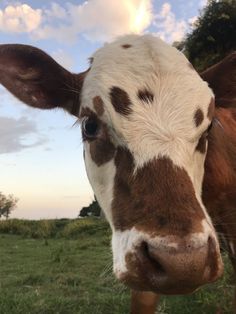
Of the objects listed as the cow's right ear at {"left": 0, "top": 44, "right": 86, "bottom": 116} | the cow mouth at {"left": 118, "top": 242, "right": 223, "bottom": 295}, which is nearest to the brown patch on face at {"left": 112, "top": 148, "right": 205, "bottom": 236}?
the cow mouth at {"left": 118, "top": 242, "right": 223, "bottom": 295}

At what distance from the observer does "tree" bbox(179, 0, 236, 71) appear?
10953mm

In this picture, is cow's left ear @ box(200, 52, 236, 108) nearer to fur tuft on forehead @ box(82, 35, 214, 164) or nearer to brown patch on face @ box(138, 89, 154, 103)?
fur tuft on forehead @ box(82, 35, 214, 164)

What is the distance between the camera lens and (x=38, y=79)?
14.1ft

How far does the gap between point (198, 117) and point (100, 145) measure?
671 millimetres

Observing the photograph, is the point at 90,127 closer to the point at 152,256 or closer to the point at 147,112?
the point at 147,112

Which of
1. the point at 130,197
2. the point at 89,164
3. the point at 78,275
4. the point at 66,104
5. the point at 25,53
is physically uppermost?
the point at 25,53

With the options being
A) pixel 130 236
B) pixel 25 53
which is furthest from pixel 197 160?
pixel 25 53

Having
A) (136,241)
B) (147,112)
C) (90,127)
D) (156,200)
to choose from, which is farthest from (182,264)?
(90,127)

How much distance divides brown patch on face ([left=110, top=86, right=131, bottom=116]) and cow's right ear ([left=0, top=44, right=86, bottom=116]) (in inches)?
24.9

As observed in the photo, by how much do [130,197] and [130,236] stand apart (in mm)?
274

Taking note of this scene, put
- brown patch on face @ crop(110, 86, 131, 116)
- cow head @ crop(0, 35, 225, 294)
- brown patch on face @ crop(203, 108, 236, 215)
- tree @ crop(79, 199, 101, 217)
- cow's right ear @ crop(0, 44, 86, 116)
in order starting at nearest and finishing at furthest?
cow head @ crop(0, 35, 225, 294)
brown patch on face @ crop(110, 86, 131, 116)
cow's right ear @ crop(0, 44, 86, 116)
brown patch on face @ crop(203, 108, 236, 215)
tree @ crop(79, 199, 101, 217)

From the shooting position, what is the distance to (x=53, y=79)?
13.9ft

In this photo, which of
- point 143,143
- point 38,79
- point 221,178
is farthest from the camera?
point 221,178

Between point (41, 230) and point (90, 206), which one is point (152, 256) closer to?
point (41, 230)
